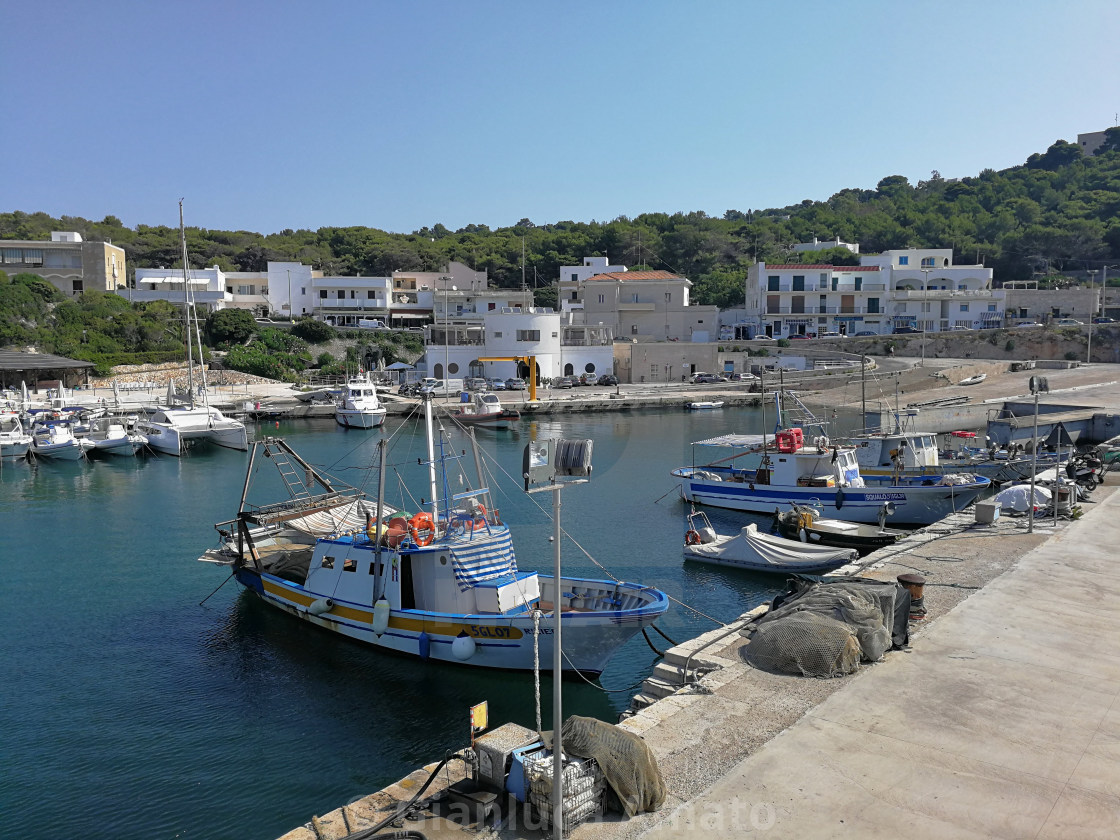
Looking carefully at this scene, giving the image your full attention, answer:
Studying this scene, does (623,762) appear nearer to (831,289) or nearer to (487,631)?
(487,631)

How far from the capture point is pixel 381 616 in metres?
13.5

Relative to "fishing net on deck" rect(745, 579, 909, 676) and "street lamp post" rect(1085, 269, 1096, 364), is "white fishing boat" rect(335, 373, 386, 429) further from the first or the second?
"street lamp post" rect(1085, 269, 1096, 364)

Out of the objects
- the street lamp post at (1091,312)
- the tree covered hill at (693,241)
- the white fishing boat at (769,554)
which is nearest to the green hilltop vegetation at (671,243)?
the tree covered hill at (693,241)

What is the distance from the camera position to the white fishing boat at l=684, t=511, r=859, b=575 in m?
18.1

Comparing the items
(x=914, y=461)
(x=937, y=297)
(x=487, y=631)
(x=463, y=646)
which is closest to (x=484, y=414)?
(x=914, y=461)

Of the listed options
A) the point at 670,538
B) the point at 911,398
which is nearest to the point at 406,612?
the point at 670,538

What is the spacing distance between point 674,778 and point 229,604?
12438mm

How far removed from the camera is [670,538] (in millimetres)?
21969

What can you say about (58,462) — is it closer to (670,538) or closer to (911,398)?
(670,538)

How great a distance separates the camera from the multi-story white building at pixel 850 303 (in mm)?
68438

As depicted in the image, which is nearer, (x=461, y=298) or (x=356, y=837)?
(x=356, y=837)

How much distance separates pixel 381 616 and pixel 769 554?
357 inches

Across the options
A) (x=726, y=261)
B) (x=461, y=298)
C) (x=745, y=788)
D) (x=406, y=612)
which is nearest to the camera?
(x=745, y=788)

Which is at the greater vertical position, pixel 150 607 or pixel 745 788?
pixel 745 788
